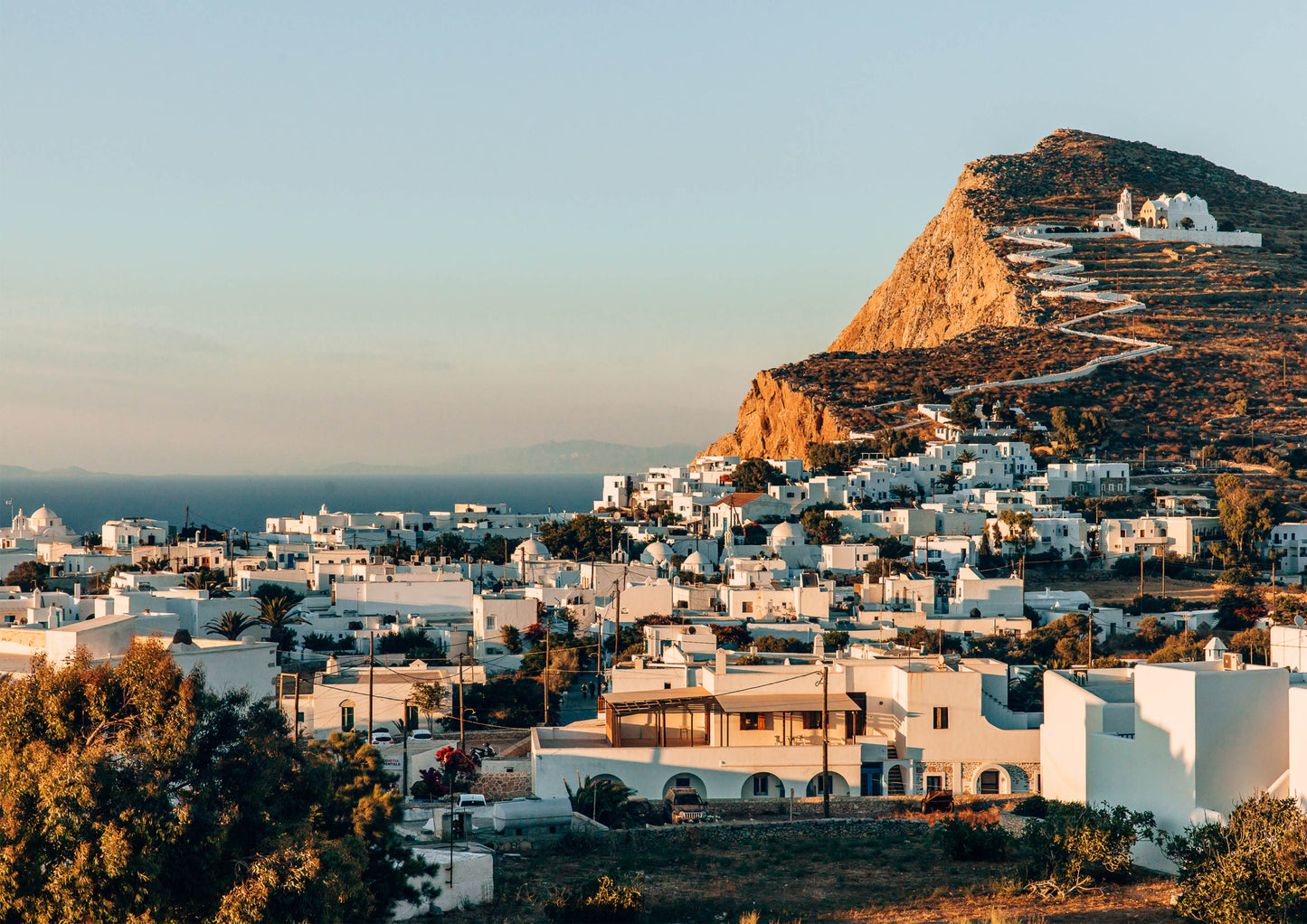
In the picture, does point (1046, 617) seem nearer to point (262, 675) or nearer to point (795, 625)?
point (795, 625)

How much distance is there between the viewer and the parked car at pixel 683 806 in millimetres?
24078

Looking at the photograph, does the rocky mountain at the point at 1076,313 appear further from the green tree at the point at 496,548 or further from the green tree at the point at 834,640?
the green tree at the point at 834,640

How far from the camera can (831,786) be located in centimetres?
2675

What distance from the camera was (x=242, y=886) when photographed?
13.3 m

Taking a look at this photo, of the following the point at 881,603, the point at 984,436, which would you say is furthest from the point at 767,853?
the point at 984,436

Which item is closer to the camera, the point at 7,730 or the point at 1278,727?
the point at 7,730

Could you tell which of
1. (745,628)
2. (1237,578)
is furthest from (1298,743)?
(1237,578)

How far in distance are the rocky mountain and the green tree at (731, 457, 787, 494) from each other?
1054cm

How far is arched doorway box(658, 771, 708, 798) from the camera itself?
86.0 feet

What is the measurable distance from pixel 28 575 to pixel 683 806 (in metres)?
36.1

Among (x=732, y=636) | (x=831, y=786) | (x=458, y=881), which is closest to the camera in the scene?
Result: (x=458, y=881)

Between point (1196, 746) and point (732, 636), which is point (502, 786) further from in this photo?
point (732, 636)

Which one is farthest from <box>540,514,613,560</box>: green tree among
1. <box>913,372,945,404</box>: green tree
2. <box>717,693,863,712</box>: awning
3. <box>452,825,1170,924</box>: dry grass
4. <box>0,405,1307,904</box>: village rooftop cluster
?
<box>452,825,1170,924</box>: dry grass

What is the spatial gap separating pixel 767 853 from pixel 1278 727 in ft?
25.6
